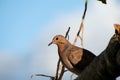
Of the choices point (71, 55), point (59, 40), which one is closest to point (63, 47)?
point (59, 40)

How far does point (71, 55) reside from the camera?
654cm

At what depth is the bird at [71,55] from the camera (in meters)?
5.83

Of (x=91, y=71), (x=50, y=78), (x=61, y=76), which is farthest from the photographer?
(x=50, y=78)

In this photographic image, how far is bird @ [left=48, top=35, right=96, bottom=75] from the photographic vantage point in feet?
19.1

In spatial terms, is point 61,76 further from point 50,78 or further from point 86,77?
point 86,77

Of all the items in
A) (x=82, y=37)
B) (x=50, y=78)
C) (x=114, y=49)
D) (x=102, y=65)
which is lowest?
(x=50, y=78)

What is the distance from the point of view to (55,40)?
7957 mm

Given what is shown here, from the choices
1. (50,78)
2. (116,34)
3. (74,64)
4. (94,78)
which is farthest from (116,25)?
(74,64)

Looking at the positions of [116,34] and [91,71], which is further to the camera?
[91,71]

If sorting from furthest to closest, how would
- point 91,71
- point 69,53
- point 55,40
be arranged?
point 55,40 < point 69,53 < point 91,71

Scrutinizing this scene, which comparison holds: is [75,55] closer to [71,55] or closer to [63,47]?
[71,55]

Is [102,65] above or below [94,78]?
above

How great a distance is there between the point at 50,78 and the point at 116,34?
2.47 m

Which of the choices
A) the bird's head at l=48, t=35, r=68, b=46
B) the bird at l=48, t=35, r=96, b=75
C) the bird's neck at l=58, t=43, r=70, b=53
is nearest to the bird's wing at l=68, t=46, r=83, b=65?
the bird at l=48, t=35, r=96, b=75
